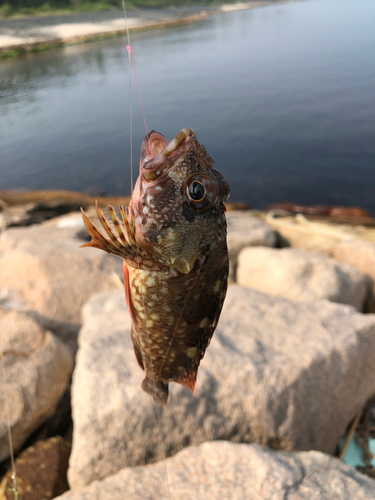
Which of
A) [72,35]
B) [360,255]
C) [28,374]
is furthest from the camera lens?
[72,35]

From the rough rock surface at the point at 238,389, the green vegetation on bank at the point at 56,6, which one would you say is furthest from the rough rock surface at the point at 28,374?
the green vegetation on bank at the point at 56,6

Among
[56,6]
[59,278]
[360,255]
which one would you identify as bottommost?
[360,255]

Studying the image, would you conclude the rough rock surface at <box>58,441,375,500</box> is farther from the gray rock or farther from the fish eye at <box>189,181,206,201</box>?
the gray rock

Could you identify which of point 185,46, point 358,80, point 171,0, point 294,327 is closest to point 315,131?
point 358,80

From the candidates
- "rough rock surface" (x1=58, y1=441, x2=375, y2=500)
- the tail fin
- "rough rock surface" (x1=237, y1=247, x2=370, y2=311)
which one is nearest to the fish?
the tail fin

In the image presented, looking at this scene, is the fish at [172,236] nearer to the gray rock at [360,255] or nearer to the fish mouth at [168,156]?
the fish mouth at [168,156]

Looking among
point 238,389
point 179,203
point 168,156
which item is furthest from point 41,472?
point 168,156

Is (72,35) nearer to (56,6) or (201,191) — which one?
(56,6)
